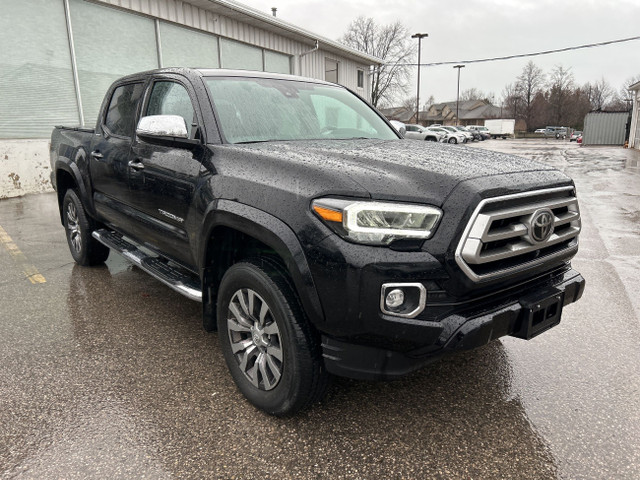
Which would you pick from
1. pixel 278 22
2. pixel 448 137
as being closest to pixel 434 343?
pixel 278 22

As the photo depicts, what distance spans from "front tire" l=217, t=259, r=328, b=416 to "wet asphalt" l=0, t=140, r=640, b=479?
0.55ft

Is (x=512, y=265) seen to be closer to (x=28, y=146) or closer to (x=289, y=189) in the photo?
(x=289, y=189)

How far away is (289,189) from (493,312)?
1074 millimetres

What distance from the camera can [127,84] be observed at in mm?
4160

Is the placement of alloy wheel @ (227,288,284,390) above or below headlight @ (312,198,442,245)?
below

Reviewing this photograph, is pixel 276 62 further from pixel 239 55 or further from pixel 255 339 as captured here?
pixel 255 339

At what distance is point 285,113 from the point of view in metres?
3.24

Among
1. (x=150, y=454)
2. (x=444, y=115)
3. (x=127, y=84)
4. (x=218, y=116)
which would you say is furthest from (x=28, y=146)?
(x=444, y=115)

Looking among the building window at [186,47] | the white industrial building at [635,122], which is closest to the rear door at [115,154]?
the building window at [186,47]

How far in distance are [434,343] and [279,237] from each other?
82 centimetres

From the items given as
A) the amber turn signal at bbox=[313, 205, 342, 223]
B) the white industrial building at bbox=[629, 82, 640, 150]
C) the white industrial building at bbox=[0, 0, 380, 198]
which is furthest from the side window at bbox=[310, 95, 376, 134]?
the white industrial building at bbox=[629, 82, 640, 150]

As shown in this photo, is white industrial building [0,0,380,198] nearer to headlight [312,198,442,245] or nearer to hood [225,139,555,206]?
hood [225,139,555,206]

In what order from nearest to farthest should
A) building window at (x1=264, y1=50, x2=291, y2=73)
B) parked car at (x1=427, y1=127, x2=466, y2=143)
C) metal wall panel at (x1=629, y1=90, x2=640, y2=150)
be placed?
building window at (x1=264, y1=50, x2=291, y2=73), metal wall panel at (x1=629, y1=90, x2=640, y2=150), parked car at (x1=427, y1=127, x2=466, y2=143)

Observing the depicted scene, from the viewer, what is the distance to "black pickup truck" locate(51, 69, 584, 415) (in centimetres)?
199
